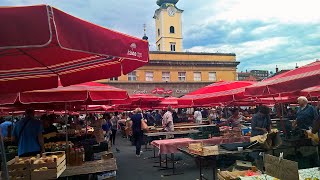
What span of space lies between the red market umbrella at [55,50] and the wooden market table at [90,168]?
1965mm

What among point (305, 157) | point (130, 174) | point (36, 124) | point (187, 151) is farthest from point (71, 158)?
point (305, 157)

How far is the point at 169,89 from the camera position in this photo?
4325cm

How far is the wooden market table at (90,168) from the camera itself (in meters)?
5.44

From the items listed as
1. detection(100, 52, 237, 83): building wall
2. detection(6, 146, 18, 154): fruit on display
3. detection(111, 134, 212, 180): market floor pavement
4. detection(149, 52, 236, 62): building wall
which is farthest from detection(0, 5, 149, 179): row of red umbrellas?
detection(149, 52, 236, 62): building wall

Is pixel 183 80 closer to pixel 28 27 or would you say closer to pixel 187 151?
pixel 187 151

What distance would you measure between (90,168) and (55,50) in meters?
3.56

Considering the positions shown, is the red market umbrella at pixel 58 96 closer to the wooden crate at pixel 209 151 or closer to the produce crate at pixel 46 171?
the produce crate at pixel 46 171

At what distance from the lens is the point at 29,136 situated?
6.40 metres

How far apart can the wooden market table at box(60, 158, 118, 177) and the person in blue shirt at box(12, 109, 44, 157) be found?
106cm

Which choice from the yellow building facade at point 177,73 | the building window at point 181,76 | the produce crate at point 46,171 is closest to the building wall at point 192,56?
the yellow building facade at point 177,73

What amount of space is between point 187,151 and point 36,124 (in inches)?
146

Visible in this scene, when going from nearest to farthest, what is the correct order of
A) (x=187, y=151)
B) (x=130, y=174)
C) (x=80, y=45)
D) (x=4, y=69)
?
(x=80, y=45) < (x=4, y=69) < (x=187, y=151) < (x=130, y=174)

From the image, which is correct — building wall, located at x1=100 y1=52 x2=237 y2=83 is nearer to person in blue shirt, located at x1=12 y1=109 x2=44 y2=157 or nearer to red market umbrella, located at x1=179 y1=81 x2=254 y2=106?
red market umbrella, located at x1=179 y1=81 x2=254 y2=106

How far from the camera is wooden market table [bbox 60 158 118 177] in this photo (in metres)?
5.44
